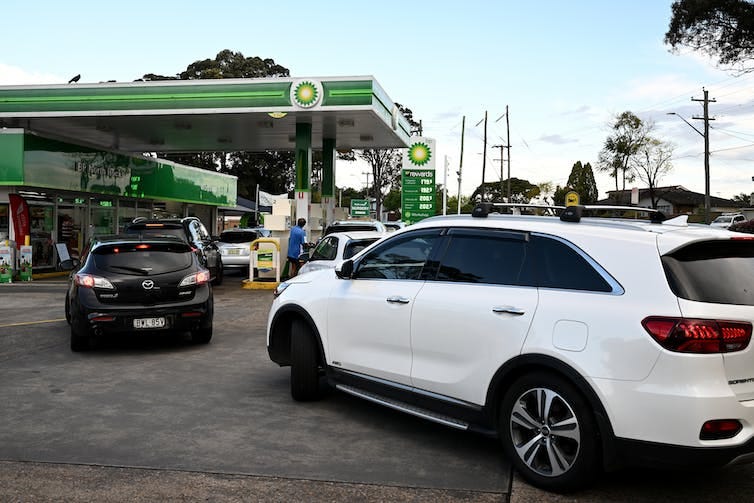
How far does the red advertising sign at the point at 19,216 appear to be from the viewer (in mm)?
20344

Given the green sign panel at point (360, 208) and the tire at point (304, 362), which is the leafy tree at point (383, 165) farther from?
the tire at point (304, 362)

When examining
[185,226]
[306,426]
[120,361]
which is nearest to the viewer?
[306,426]

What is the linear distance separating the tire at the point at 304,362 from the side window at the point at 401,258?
833 millimetres

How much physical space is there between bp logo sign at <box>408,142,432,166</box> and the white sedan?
1406 cm

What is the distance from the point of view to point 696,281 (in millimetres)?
4062

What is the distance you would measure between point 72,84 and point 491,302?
18827 millimetres

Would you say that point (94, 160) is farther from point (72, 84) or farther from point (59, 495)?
point (59, 495)

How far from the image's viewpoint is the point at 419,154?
88.2 ft

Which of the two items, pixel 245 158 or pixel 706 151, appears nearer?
pixel 706 151

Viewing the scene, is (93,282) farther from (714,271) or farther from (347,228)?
(347,228)

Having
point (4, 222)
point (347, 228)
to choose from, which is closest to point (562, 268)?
point (347, 228)

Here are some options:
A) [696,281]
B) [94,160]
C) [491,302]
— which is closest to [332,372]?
[491,302]

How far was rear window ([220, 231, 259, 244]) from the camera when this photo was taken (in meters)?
22.8

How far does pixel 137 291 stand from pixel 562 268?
6.17 metres
